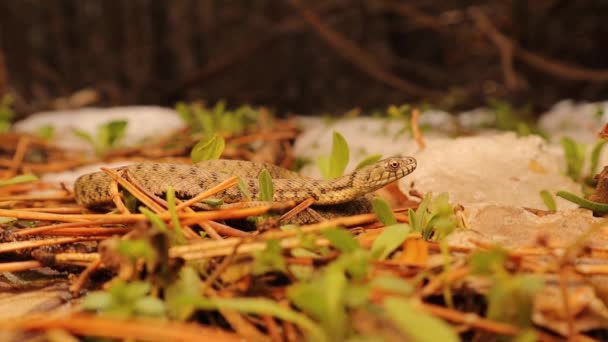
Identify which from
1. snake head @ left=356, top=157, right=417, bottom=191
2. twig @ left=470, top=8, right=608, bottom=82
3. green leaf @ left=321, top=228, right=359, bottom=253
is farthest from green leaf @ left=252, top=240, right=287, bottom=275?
twig @ left=470, top=8, right=608, bottom=82

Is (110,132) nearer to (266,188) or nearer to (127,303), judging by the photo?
(266,188)

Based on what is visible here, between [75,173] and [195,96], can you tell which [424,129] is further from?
[195,96]

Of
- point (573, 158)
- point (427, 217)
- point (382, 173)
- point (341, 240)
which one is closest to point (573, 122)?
point (573, 158)

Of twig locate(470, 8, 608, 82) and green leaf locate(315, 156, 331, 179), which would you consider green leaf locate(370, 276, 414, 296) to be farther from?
twig locate(470, 8, 608, 82)

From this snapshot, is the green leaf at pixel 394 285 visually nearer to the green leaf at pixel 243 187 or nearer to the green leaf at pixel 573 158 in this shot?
the green leaf at pixel 243 187

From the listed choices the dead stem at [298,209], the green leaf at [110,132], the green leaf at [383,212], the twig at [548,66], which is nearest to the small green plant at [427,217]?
the green leaf at [383,212]

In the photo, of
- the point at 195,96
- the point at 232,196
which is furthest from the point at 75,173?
the point at 195,96
